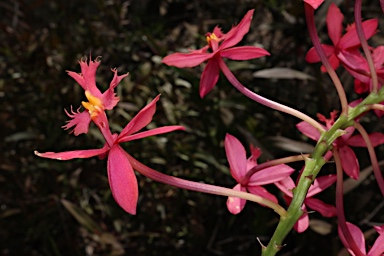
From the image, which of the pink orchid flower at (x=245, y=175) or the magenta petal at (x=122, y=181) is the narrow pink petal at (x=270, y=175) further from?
the magenta petal at (x=122, y=181)

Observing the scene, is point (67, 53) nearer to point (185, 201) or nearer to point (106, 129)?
point (185, 201)

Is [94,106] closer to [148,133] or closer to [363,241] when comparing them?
[148,133]

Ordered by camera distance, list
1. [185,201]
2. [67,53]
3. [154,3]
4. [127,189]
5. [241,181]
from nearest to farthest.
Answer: [127,189], [241,181], [185,201], [67,53], [154,3]

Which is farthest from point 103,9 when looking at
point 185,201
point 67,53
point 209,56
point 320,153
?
point 320,153

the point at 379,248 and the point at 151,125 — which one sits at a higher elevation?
the point at 379,248

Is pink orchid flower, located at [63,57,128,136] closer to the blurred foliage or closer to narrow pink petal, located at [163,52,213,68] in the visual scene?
narrow pink petal, located at [163,52,213,68]

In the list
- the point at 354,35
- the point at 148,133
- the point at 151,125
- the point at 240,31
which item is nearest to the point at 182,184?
the point at 148,133

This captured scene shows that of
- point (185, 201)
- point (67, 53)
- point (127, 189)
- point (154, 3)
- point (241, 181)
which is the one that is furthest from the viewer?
point (154, 3)
